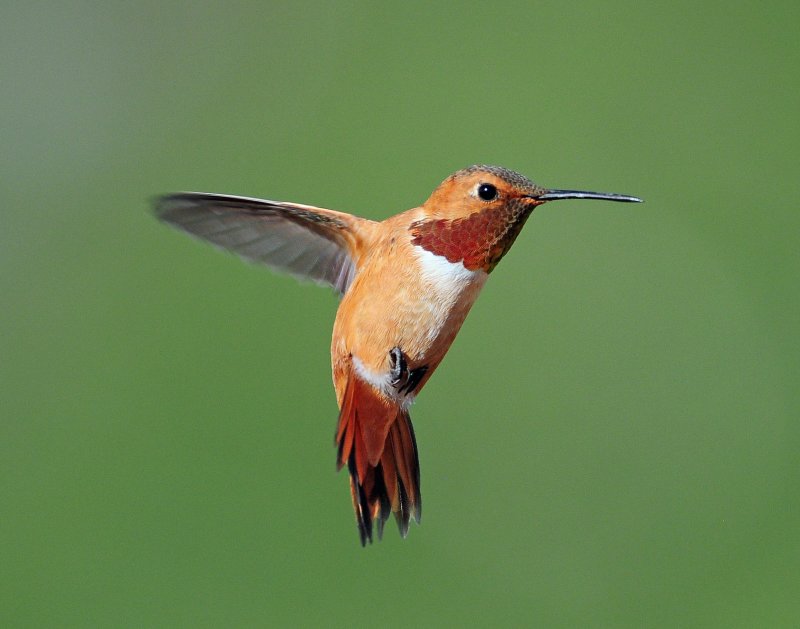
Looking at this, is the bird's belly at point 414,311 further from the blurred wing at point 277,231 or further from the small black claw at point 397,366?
the blurred wing at point 277,231

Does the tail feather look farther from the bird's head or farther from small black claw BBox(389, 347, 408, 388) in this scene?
the bird's head

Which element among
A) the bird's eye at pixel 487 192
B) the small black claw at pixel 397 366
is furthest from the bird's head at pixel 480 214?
the small black claw at pixel 397 366

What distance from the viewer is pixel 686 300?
11.7 ft

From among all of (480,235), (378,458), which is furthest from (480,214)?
(378,458)

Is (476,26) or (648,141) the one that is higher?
(476,26)

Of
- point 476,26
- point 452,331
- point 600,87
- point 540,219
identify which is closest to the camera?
point 452,331

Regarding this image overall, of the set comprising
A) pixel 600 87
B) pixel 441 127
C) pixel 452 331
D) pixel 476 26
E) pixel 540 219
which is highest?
pixel 476 26

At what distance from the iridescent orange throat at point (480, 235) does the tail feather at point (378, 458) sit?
21 centimetres

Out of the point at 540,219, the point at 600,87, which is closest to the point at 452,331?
the point at 540,219

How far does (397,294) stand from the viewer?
1.20 m

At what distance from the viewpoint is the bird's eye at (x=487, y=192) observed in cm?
110

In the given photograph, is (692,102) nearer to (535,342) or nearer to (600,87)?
(600,87)

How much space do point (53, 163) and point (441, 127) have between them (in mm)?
1596

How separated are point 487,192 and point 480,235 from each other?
0.15 feet
